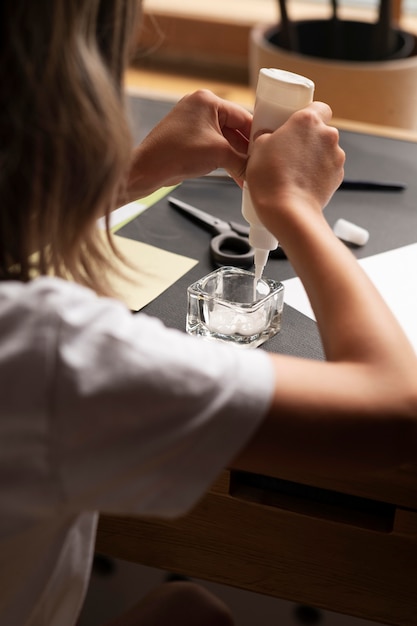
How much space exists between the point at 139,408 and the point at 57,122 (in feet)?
0.59

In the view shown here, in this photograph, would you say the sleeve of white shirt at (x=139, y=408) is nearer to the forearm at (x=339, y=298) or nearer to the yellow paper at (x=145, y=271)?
the forearm at (x=339, y=298)

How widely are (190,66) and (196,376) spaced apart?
146 centimetres

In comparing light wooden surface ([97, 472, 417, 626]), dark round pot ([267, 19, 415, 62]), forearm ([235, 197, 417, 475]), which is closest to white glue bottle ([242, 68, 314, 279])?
forearm ([235, 197, 417, 475])

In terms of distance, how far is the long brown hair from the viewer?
483mm

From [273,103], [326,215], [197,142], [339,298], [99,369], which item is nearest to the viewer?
[99,369]

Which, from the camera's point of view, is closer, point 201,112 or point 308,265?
point 308,265

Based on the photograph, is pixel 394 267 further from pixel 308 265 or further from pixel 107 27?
pixel 107 27

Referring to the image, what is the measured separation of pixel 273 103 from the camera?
678mm

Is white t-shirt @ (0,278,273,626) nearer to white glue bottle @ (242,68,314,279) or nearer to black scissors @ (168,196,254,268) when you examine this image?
white glue bottle @ (242,68,314,279)

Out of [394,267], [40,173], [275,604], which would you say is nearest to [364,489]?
[394,267]

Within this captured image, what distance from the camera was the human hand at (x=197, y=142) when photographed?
796 millimetres

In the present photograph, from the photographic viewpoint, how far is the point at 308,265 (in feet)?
1.97

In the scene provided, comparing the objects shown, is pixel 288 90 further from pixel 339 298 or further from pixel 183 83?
pixel 183 83

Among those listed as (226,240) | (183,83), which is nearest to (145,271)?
(226,240)
